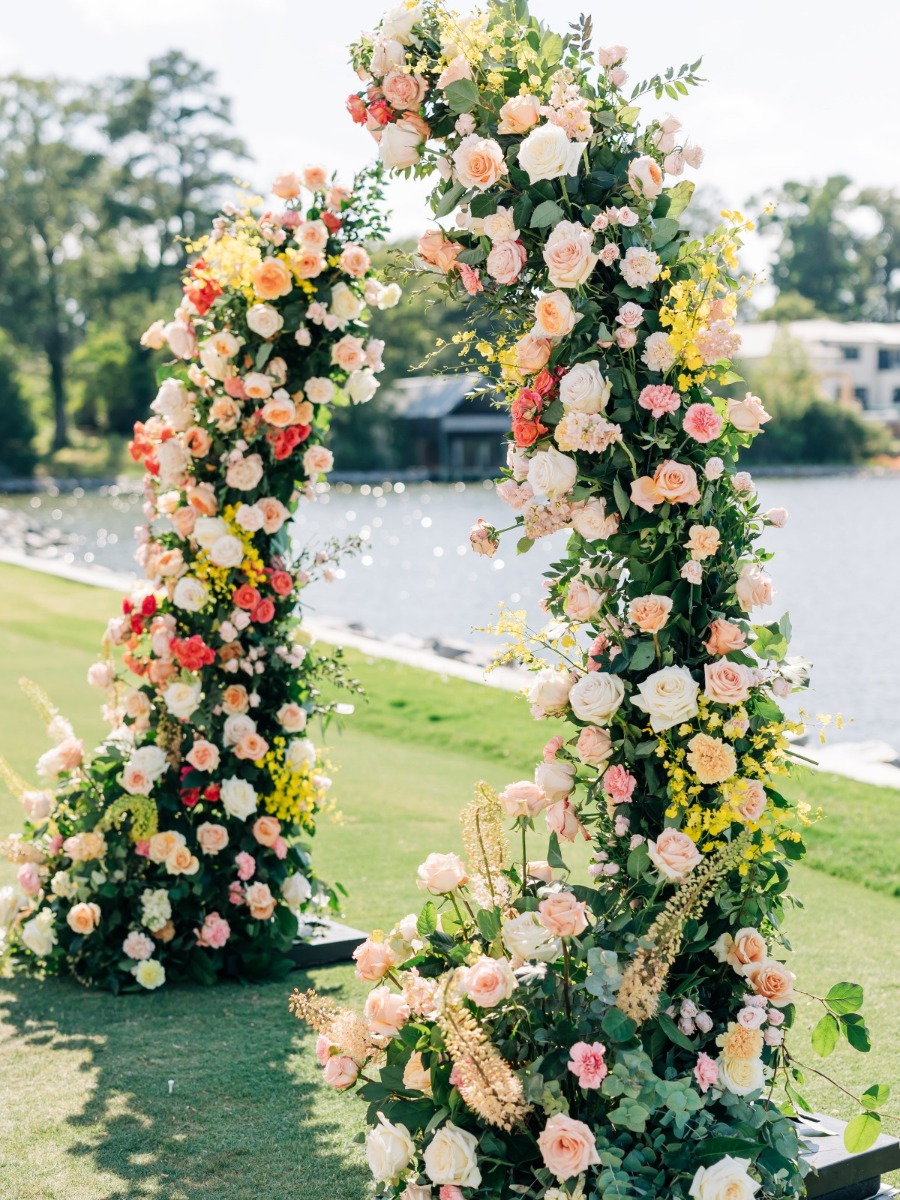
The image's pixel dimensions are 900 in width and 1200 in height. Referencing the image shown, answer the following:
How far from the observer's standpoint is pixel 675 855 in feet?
10.0

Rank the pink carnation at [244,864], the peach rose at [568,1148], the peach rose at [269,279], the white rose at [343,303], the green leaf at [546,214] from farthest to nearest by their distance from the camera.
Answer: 1. the pink carnation at [244,864]
2. the white rose at [343,303]
3. the peach rose at [269,279]
4. the green leaf at [546,214]
5. the peach rose at [568,1148]

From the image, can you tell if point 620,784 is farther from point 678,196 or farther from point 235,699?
point 235,699

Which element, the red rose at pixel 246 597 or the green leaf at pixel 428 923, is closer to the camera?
the green leaf at pixel 428 923

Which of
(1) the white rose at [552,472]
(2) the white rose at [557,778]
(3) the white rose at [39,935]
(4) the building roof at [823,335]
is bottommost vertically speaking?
(3) the white rose at [39,935]

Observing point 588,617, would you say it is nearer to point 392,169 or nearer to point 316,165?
point 392,169

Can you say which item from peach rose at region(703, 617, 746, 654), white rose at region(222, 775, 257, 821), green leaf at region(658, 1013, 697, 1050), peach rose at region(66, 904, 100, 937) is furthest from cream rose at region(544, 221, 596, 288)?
peach rose at region(66, 904, 100, 937)

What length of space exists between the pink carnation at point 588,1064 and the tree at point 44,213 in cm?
5958

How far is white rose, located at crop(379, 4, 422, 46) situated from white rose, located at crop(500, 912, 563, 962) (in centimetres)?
212

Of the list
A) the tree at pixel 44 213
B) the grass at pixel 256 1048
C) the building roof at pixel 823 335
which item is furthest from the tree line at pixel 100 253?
the grass at pixel 256 1048

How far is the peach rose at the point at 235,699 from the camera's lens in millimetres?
5281

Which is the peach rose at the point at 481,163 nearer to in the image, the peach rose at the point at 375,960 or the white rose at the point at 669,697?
the white rose at the point at 669,697

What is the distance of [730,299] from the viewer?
319 cm

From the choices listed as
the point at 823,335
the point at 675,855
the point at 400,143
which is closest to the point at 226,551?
the point at 400,143

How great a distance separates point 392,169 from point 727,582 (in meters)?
1.33
